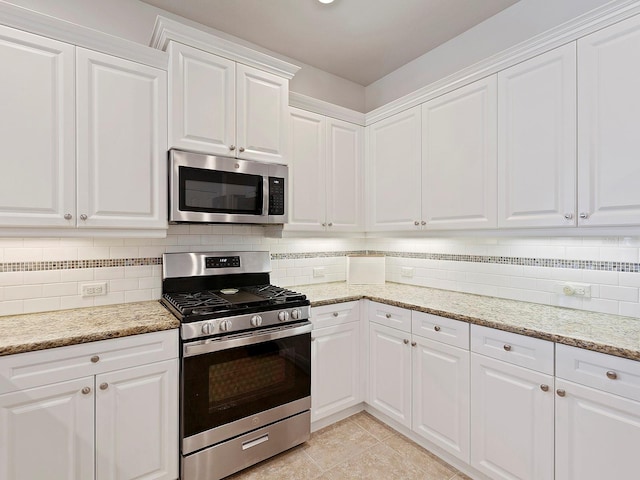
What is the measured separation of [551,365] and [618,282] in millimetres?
713

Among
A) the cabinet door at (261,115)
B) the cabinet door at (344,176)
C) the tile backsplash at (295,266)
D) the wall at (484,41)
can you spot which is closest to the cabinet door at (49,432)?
the tile backsplash at (295,266)

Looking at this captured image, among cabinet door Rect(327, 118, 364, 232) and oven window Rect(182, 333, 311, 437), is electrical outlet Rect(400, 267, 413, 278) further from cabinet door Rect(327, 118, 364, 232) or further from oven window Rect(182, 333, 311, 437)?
oven window Rect(182, 333, 311, 437)

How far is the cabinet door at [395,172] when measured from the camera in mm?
2492

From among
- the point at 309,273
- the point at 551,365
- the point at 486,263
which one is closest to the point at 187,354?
the point at 309,273

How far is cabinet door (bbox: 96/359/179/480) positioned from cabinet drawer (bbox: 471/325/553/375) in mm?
1588

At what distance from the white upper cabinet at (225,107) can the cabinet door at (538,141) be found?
1.40 metres

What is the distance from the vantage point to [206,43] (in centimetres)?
200

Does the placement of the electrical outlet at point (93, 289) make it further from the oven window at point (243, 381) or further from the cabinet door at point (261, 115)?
the cabinet door at point (261, 115)

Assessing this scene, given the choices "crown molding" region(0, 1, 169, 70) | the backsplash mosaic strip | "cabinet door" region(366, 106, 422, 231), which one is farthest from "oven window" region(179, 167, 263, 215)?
"cabinet door" region(366, 106, 422, 231)

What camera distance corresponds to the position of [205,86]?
79.7 inches

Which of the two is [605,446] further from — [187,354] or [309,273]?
[309,273]

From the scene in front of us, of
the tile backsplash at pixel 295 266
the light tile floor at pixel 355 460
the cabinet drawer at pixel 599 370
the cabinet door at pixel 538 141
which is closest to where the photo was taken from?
the cabinet drawer at pixel 599 370

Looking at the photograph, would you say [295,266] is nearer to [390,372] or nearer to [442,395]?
[390,372]

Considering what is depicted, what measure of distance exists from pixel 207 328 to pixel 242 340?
0.22m
